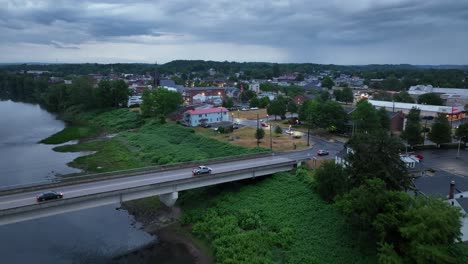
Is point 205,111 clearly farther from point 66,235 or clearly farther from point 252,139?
point 66,235

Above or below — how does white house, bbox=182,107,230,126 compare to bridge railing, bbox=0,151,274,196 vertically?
above

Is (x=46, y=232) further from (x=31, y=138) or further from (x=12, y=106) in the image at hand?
(x=12, y=106)

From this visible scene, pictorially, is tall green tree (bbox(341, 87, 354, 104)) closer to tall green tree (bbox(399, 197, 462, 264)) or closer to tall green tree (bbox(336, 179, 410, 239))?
tall green tree (bbox(336, 179, 410, 239))

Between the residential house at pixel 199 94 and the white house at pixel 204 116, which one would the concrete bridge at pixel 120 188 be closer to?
the white house at pixel 204 116

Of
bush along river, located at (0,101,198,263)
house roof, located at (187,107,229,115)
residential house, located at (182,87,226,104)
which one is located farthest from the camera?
residential house, located at (182,87,226,104)

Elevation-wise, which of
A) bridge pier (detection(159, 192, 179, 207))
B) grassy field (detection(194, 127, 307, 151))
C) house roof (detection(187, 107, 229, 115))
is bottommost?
bridge pier (detection(159, 192, 179, 207))

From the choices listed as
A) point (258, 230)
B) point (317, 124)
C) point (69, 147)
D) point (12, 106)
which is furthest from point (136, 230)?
point (12, 106)

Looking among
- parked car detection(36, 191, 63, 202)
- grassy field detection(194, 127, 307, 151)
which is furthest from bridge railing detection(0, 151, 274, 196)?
grassy field detection(194, 127, 307, 151)
